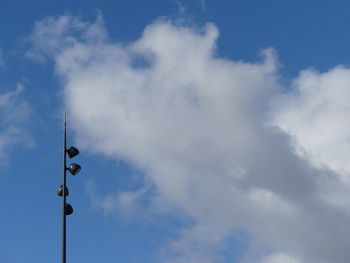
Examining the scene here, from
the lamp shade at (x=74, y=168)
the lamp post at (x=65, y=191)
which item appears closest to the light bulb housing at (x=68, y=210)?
the lamp post at (x=65, y=191)

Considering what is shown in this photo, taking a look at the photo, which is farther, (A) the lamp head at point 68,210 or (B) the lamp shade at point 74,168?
(B) the lamp shade at point 74,168

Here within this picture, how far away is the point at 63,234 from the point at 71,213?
34.6 inches

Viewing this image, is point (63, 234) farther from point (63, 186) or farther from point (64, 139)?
point (64, 139)

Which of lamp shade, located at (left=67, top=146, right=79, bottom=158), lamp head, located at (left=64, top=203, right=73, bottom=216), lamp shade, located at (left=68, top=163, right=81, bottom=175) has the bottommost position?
lamp head, located at (left=64, top=203, right=73, bottom=216)

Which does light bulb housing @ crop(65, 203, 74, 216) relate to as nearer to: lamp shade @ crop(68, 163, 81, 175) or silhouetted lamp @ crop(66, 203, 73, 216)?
silhouetted lamp @ crop(66, 203, 73, 216)

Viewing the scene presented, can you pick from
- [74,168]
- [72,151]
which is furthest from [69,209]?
[72,151]

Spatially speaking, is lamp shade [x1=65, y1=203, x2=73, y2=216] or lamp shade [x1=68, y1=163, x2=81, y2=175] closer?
lamp shade [x1=65, y1=203, x2=73, y2=216]

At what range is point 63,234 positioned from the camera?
30312 mm

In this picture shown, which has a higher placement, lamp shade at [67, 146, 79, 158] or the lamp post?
lamp shade at [67, 146, 79, 158]

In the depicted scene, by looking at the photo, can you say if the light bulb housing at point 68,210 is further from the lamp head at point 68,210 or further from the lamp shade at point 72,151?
the lamp shade at point 72,151

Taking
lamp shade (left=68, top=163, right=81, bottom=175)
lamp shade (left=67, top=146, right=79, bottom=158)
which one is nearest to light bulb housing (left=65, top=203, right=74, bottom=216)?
lamp shade (left=68, top=163, right=81, bottom=175)

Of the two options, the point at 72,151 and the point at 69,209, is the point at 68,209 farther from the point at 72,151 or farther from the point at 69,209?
the point at 72,151

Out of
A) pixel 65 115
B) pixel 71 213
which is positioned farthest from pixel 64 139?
pixel 71 213

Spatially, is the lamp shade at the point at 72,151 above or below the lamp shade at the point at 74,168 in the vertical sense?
above
